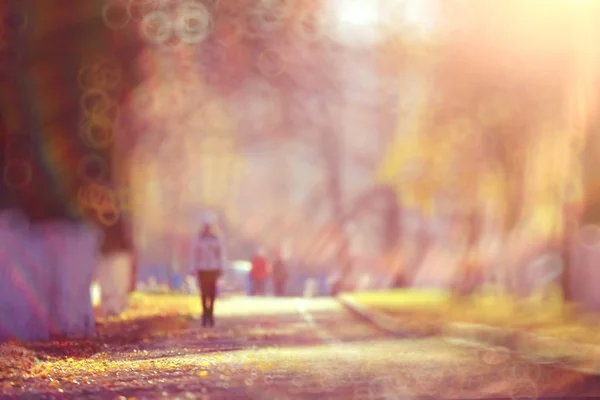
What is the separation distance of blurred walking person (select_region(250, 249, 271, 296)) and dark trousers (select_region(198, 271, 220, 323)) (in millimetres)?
20818

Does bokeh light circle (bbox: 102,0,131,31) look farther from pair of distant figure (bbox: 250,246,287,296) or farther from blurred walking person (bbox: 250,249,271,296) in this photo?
pair of distant figure (bbox: 250,246,287,296)

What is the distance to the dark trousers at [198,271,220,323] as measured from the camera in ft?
86.1

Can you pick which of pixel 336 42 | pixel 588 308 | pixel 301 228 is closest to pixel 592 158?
pixel 588 308

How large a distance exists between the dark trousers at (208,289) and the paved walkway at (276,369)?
1.15 m

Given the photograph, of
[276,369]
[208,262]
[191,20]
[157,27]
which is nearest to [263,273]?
[191,20]

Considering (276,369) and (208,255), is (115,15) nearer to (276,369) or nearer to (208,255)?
(208,255)

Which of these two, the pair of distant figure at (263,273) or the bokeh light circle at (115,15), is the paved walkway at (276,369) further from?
the pair of distant figure at (263,273)

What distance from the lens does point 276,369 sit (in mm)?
16125

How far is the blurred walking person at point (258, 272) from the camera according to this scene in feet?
161

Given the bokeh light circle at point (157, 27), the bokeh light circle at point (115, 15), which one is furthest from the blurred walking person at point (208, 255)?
the bokeh light circle at point (115, 15)

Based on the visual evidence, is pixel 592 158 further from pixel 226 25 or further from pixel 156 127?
pixel 156 127

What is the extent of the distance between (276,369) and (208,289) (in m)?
10.9

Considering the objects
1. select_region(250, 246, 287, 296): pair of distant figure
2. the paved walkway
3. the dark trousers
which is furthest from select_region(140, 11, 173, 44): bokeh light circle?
select_region(250, 246, 287, 296): pair of distant figure

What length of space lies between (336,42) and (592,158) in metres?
14.7
